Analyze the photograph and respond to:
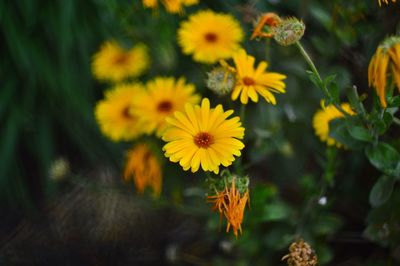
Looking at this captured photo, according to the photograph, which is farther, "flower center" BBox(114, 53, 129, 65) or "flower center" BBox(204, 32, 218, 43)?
"flower center" BBox(114, 53, 129, 65)

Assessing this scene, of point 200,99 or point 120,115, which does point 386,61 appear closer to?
point 200,99

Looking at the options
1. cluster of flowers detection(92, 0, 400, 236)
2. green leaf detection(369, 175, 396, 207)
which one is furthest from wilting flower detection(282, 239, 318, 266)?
green leaf detection(369, 175, 396, 207)

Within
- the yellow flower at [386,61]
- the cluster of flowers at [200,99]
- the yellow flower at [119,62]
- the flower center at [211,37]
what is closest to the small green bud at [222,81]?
the cluster of flowers at [200,99]

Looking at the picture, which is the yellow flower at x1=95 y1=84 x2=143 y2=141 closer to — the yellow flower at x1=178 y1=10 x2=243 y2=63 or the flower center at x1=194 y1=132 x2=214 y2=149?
the yellow flower at x1=178 y1=10 x2=243 y2=63

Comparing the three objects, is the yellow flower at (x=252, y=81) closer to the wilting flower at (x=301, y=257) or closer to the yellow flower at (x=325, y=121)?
the yellow flower at (x=325, y=121)

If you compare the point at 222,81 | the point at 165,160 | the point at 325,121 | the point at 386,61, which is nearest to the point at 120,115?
the point at 165,160
